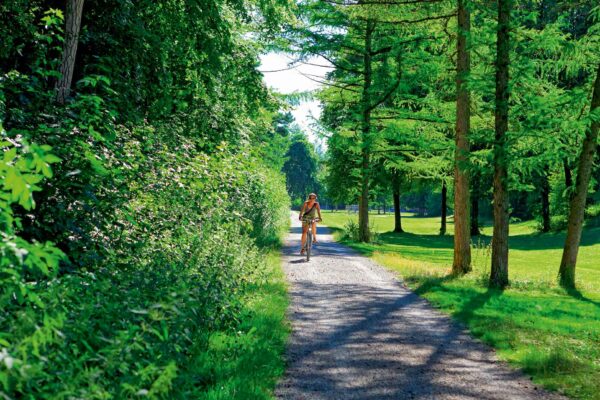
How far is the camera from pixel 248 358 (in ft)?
19.2

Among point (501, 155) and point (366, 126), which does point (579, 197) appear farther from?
point (366, 126)

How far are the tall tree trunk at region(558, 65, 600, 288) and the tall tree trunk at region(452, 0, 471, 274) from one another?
8.67 ft

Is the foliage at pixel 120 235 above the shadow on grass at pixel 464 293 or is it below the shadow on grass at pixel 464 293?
above

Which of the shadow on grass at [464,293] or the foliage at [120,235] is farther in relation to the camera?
the shadow on grass at [464,293]

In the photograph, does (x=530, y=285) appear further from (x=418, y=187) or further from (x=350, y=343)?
(x=418, y=187)

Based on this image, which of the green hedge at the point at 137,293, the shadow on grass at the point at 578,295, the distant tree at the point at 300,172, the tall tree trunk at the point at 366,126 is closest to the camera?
the green hedge at the point at 137,293

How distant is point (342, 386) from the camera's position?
18.1 feet

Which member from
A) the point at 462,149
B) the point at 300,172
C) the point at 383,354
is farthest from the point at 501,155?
the point at 300,172

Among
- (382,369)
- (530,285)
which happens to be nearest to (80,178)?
(382,369)

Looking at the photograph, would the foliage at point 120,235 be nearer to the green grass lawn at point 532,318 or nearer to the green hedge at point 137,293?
the green hedge at point 137,293

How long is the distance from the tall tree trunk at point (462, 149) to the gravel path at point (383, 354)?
11.8 ft

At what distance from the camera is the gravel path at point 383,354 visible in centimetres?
547

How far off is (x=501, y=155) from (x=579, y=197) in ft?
11.2

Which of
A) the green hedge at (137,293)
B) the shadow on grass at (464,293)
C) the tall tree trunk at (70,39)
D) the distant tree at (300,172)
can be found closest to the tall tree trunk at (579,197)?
the shadow on grass at (464,293)
